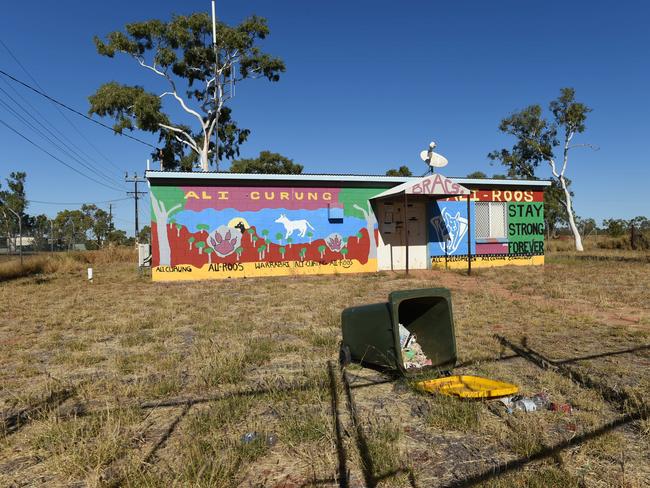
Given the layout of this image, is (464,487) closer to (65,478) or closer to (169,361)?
(65,478)

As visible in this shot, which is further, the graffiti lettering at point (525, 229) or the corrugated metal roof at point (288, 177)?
the graffiti lettering at point (525, 229)

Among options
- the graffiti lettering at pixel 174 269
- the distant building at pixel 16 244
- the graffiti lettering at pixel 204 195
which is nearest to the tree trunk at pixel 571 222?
the graffiti lettering at pixel 204 195

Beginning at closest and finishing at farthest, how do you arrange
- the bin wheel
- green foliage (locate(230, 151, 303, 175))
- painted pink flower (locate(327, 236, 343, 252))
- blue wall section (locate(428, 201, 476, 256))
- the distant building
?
the bin wheel < painted pink flower (locate(327, 236, 343, 252)) < blue wall section (locate(428, 201, 476, 256)) < the distant building < green foliage (locate(230, 151, 303, 175))

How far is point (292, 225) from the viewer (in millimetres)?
15180

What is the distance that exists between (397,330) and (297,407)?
116 cm

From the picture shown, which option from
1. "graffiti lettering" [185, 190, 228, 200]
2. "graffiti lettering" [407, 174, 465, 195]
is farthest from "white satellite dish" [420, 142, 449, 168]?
"graffiti lettering" [185, 190, 228, 200]

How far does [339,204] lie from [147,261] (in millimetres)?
8005

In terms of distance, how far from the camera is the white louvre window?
17.4m

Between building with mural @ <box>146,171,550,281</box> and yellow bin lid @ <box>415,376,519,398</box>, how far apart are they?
863 cm

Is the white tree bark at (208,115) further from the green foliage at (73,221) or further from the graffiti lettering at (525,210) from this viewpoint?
the green foliage at (73,221)

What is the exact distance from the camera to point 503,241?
1759 centimetres

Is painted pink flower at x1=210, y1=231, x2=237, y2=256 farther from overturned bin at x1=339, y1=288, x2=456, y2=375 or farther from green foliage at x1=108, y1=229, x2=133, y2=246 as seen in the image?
green foliage at x1=108, y1=229, x2=133, y2=246

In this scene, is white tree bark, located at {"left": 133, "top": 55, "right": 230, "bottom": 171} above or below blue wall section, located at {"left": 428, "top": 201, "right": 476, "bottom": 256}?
above

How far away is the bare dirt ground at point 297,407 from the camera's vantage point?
2660mm
